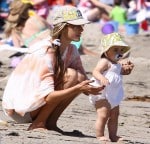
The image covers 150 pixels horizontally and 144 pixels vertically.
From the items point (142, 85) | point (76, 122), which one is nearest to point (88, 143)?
point (76, 122)

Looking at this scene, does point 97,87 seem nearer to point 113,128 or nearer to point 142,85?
point 113,128

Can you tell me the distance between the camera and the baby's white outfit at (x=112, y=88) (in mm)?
6344

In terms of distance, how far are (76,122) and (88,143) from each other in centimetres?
141

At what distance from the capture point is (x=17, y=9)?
11.6 m

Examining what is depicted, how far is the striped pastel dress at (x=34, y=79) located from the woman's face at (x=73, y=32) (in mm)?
136

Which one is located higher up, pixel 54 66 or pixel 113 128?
pixel 54 66

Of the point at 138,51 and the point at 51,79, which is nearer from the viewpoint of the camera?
the point at 51,79

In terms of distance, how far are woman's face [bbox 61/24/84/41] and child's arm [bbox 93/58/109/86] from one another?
27 centimetres

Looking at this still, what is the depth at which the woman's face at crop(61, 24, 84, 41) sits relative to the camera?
645 centimetres

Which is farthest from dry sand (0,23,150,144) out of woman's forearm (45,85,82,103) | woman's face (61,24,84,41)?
woman's face (61,24,84,41)

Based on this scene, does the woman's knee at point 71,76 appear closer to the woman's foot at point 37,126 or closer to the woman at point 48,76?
the woman at point 48,76

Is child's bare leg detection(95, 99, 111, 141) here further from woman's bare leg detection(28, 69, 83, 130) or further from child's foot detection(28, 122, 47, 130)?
child's foot detection(28, 122, 47, 130)

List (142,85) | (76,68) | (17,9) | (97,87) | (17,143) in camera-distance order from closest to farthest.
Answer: (17,143)
(97,87)
(76,68)
(142,85)
(17,9)

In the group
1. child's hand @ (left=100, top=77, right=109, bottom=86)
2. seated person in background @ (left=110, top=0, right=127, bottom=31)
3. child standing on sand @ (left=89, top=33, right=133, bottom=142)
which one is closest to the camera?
child's hand @ (left=100, top=77, right=109, bottom=86)
